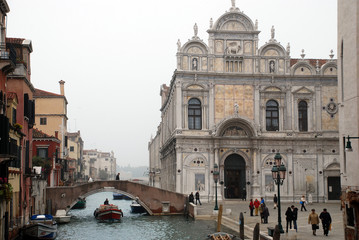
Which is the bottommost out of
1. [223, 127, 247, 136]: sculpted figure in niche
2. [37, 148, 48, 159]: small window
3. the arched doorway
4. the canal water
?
the canal water

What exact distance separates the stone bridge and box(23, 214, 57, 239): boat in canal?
33.8 ft

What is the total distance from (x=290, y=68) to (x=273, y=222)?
61.9 ft

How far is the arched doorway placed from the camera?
43.3m

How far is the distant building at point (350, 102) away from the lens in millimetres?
18828

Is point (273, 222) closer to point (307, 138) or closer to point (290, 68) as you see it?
point (307, 138)

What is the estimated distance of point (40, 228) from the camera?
2577cm

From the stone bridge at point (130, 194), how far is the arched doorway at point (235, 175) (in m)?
6.06

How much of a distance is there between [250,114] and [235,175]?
5354mm

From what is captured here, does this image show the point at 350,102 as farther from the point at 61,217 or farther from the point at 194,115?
the point at 194,115

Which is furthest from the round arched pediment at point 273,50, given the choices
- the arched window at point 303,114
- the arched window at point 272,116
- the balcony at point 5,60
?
the balcony at point 5,60

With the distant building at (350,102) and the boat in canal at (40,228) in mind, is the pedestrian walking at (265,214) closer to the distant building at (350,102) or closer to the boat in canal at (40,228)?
the distant building at (350,102)

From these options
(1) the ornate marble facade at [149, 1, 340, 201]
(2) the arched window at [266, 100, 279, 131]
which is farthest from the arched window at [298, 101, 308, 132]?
(2) the arched window at [266, 100, 279, 131]

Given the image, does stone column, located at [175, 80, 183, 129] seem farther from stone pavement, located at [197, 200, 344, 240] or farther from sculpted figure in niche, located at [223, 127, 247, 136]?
stone pavement, located at [197, 200, 344, 240]

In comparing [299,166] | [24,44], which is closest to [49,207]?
[24,44]
